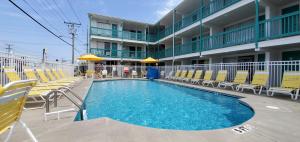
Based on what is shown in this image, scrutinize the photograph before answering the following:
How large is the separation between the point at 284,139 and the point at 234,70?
8.79 metres

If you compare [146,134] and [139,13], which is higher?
[139,13]

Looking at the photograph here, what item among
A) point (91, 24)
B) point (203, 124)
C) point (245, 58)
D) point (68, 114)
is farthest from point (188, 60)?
point (68, 114)

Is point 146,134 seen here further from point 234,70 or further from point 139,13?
point 139,13

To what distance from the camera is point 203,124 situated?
15.3 feet

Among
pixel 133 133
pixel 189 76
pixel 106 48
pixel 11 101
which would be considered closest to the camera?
pixel 11 101

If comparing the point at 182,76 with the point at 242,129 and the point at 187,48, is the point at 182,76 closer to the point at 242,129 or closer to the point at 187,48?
the point at 187,48

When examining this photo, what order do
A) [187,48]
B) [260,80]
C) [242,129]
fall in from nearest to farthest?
[242,129], [260,80], [187,48]

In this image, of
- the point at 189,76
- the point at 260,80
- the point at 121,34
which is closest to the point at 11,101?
the point at 260,80

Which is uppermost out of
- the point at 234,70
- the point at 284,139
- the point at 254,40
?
the point at 254,40

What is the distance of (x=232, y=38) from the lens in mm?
12281

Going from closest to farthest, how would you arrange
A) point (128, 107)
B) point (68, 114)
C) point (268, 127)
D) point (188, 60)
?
point (268, 127)
point (68, 114)
point (128, 107)
point (188, 60)

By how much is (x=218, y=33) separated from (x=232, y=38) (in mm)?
1540

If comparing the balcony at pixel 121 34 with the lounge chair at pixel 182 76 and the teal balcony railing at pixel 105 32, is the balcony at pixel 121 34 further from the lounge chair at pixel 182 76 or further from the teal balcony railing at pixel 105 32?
the lounge chair at pixel 182 76

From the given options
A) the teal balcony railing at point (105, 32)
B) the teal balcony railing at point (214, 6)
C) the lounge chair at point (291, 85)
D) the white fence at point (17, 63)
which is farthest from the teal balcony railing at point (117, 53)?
the lounge chair at point (291, 85)
